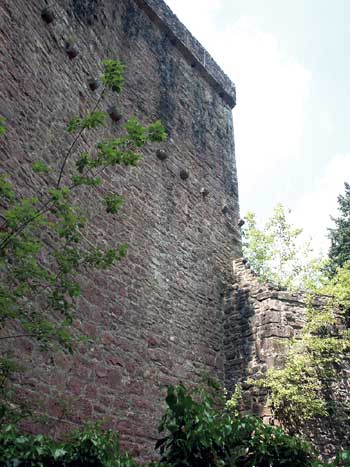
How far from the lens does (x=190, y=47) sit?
34.6 ft

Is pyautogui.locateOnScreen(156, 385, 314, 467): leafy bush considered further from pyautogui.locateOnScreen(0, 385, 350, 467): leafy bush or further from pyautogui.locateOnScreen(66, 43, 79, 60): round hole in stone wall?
pyautogui.locateOnScreen(66, 43, 79, 60): round hole in stone wall

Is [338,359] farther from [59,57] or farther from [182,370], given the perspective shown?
[59,57]

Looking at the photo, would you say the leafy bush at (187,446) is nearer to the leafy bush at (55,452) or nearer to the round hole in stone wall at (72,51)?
the leafy bush at (55,452)

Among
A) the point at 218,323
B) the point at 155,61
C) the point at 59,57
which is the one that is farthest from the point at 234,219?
the point at 59,57

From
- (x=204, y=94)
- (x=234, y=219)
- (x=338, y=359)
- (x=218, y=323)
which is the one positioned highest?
(x=204, y=94)

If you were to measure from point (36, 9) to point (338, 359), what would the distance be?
620 centimetres

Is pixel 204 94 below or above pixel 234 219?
above

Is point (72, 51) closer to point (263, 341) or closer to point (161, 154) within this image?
point (161, 154)

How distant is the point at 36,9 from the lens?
603cm

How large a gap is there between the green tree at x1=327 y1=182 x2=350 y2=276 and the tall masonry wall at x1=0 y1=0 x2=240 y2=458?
799cm

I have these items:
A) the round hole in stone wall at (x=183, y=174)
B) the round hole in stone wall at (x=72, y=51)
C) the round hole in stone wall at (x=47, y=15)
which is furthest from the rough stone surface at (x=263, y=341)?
the round hole in stone wall at (x=47, y=15)

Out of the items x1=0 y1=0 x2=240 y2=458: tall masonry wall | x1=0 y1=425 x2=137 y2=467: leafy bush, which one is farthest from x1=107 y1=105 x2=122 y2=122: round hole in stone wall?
x1=0 y1=425 x2=137 y2=467: leafy bush

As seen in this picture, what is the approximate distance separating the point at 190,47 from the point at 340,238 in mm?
10104

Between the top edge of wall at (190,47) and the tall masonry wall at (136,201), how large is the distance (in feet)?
0.12
